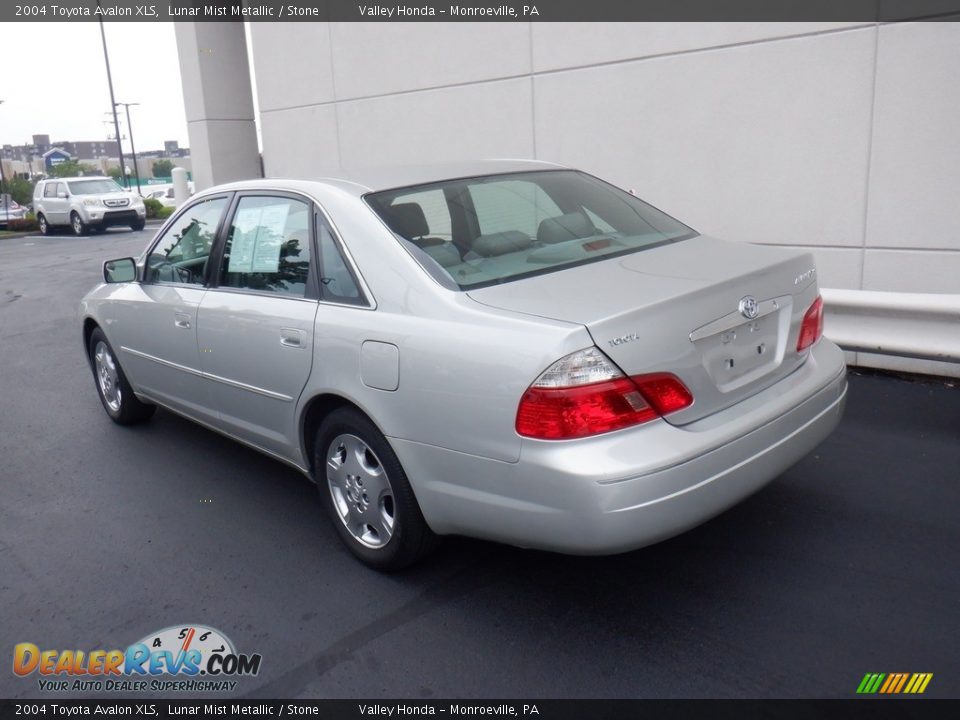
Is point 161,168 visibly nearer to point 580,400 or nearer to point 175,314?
point 175,314

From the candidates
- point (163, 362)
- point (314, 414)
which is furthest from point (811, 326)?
point (163, 362)

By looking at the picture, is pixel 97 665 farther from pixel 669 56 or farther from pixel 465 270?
pixel 669 56

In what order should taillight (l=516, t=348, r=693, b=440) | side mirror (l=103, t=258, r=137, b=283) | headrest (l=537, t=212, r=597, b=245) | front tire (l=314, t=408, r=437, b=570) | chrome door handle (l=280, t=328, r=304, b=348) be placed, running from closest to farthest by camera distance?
1. taillight (l=516, t=348, r=693, b=440)
2. front tire (l=314, t=408, r=437, b=570)
3. chrome door handle (l=280, t=328, r=304, b=348)
4. headrest (l=537, t=212, r=597, b=245)
5. side mirror (l=103, t=258, r=137, b=283)

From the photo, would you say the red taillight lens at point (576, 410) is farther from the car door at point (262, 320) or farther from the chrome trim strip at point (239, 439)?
the chrome trim strip at point (239, 439)

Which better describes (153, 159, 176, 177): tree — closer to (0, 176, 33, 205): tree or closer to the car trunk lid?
(0, 176, 33, 205): tree

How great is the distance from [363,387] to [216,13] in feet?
39.2

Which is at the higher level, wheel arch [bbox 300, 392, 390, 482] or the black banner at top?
the black banner at top

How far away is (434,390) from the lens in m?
3.02

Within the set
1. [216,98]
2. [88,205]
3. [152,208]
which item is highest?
[216,98]

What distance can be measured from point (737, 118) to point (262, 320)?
437 centimetres

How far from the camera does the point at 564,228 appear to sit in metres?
3.85

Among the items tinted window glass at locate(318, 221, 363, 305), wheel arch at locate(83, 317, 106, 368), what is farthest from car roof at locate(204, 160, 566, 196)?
wheel arch at locate(83, 317, 106, 368)

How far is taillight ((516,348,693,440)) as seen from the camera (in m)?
2.73

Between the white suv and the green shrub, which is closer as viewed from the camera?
the white suv
